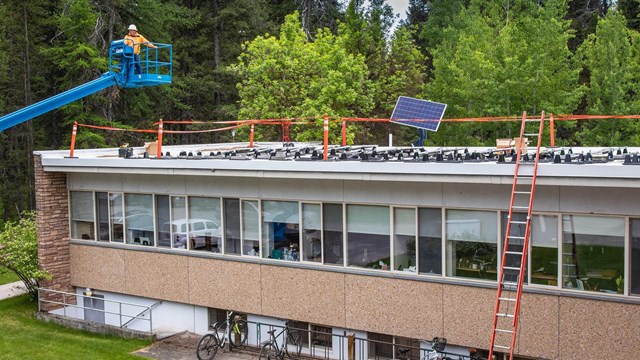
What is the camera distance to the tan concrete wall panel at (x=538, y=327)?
13570 millimetres

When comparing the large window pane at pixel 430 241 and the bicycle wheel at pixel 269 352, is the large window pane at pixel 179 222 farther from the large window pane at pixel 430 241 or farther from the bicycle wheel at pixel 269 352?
the large window pane at pixel 430 241

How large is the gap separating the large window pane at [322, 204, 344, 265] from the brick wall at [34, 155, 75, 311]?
869 centimetres

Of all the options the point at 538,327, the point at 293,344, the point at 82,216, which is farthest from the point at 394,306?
the point at 82,216

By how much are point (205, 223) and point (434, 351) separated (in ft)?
22.1

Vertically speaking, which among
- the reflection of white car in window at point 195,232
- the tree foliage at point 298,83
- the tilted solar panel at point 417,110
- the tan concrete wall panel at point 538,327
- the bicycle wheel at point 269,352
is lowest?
the bicycle wheel at point 269,352

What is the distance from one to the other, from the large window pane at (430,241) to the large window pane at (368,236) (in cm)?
75

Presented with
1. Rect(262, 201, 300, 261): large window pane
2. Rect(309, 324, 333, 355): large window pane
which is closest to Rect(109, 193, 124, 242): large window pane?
Rect(262, 201, 300, 261): large window pane

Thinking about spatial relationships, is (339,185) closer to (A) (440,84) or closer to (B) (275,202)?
(B) (275,202)

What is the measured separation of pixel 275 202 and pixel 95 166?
17.0 ft

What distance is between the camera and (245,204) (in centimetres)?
1748

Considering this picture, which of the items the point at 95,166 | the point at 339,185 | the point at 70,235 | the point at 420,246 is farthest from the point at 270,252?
the point at 70,235

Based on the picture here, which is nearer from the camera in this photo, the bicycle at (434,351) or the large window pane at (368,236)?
the bicycle at (434,351)

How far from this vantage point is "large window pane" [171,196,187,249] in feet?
60.9

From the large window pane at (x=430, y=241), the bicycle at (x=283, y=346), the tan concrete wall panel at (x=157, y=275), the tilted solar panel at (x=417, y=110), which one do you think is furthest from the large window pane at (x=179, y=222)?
the large window pane at (x=430, y=241)
